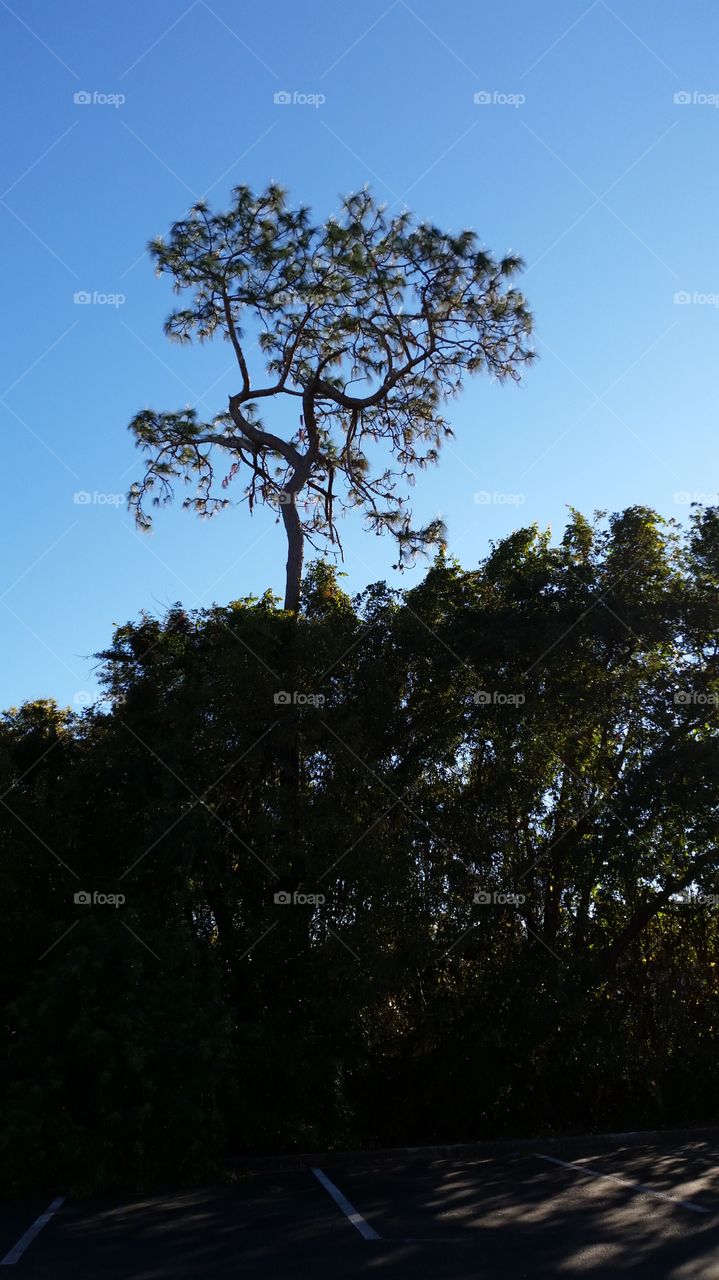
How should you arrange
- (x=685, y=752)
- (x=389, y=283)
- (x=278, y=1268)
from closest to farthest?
(x=278, y=1268), (x=685, y=752), (x=389, y=283)

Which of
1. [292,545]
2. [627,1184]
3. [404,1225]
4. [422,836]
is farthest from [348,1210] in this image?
[292,545]

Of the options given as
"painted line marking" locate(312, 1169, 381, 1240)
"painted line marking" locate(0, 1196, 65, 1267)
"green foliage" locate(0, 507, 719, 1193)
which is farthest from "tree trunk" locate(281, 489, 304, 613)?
"painted line marking" locate(0, 1196, 65, 1267)

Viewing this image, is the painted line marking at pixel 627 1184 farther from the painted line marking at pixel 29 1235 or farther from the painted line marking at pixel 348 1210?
the painted line marking at pixel 29 1235

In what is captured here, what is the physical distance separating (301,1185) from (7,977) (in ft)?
14.5

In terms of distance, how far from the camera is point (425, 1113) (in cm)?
1324

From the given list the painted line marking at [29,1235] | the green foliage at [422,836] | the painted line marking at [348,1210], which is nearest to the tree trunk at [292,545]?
the green foliage at [422,836]

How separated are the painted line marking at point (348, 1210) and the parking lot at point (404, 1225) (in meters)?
0.02

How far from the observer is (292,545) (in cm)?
1652

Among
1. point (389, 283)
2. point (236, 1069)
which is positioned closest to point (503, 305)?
point (389, 283)

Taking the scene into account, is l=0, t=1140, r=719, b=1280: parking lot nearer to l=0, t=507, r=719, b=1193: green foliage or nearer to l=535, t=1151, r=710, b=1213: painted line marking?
l=535, t=1151, r=710, b=1213: painted line marking

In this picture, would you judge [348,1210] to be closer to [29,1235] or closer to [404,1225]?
[404,1225]

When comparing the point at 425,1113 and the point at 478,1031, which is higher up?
the point at 478,1031

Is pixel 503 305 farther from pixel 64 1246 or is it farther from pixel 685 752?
pixel 64 1246

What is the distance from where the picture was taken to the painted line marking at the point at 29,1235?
723cm
